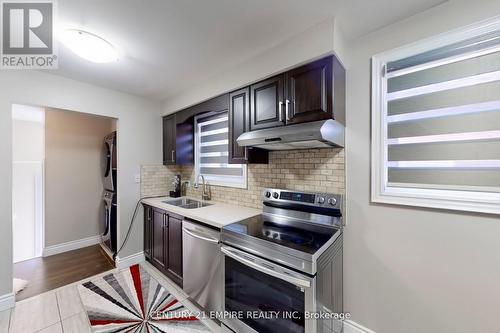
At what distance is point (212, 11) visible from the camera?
1.34m

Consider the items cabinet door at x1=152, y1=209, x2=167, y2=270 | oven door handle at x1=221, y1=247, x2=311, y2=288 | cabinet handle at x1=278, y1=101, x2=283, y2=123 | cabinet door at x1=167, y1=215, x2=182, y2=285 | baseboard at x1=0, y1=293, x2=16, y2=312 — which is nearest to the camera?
oven door handle at x1=221, y1=247, x2=311, y2=288

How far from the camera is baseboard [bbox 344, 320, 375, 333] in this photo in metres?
1.57

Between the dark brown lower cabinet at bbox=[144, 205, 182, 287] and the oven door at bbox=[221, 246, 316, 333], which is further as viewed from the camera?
the dark brown lower cabinet at bbox=[144, 205, 182, 287]

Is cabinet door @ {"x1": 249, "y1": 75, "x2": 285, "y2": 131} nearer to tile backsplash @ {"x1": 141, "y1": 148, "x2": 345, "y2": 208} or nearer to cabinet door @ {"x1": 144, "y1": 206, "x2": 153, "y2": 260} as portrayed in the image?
tile backsplash @ {"x1": 141, "y1": 148, "x2": 345, "y2": 208}

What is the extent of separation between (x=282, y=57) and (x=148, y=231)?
112 inches

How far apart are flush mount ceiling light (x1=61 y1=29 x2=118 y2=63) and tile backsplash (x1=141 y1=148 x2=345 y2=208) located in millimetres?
1728

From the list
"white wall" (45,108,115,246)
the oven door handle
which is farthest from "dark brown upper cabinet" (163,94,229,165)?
the oven door handle

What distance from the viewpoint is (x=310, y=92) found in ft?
5.02

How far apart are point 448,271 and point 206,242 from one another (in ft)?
5.89

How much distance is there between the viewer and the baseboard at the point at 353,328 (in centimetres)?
157

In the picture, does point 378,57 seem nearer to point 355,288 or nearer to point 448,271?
point 448,271

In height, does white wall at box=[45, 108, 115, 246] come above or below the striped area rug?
above

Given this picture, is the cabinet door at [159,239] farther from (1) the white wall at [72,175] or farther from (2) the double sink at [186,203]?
(1) the white wall at [72,175]

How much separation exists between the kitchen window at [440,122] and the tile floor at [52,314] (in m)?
2.05
